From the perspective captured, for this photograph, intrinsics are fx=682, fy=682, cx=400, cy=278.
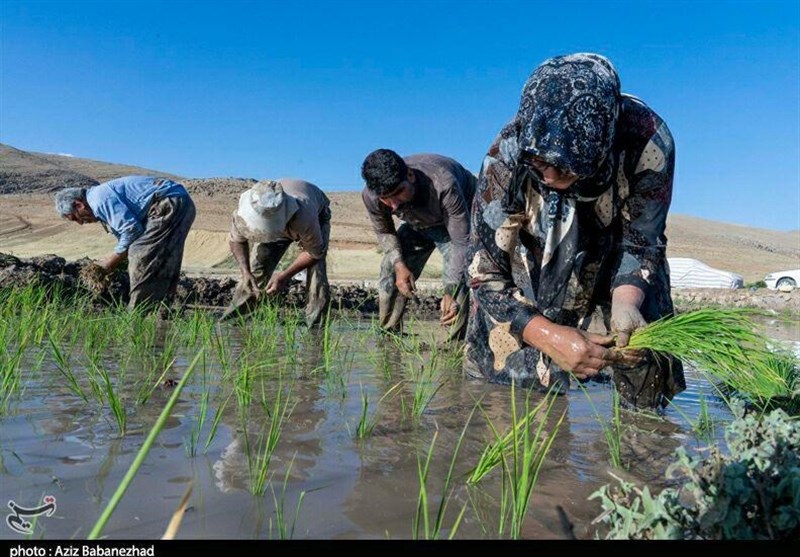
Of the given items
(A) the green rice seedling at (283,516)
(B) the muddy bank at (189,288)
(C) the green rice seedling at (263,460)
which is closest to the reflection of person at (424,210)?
(B) the muddy bank at (189,288)

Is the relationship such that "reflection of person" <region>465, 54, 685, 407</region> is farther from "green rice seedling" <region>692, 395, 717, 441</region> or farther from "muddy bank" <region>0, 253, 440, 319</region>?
"muddy bank" <region>0, 253, 440, 319</region>

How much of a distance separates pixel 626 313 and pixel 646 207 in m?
0.50

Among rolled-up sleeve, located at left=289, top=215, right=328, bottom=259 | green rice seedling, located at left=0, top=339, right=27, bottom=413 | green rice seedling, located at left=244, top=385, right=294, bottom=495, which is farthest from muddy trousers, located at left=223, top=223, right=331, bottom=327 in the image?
green rice seedling, located at left=244, top=385, right=294, bottom=495

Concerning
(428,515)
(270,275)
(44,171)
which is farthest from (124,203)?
(44,171)

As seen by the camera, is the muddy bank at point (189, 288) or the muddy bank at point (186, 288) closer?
the muddy bank at point (186, 288)

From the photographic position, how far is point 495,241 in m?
2.83

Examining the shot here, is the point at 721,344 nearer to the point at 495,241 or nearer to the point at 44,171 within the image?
the point at 495,241

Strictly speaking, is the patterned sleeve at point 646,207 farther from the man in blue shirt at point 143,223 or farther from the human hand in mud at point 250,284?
the man in blue shirt at point 143,223

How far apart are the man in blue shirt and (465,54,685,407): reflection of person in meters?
3.41

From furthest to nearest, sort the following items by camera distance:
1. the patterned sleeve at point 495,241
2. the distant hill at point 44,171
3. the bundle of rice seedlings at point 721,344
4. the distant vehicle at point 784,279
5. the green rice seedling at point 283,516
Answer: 1. the distant hill at point 44,171
2. the distant vehicle at point 784,279
3. the patterned sleeve at point 495,241
4. the bundle of rice seedlings at point 721,344
5. the green rice seedling at point 283,516

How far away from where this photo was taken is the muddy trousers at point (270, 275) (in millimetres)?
6203

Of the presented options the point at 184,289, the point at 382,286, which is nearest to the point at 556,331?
the point at 382,286

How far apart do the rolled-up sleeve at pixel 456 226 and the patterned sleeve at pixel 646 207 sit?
1.77 meters

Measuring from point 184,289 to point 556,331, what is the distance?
23.5 ft
